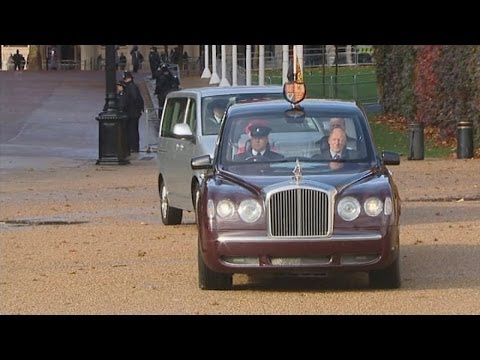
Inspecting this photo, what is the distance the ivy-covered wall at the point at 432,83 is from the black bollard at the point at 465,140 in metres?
1.01

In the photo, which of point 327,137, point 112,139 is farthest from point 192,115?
point 112,139

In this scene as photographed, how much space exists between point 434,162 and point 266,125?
14.5 m

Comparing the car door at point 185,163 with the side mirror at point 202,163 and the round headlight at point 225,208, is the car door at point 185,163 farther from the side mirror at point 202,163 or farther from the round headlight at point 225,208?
the round headlight at point 225,208

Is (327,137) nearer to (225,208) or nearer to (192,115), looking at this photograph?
(225,208)

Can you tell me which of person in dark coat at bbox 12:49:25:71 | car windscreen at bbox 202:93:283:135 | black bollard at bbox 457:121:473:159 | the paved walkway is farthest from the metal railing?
person in dark coat at bbox 12:49:25:71

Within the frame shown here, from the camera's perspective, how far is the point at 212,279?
35.9 ft

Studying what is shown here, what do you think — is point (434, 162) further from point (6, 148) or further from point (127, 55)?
point (127, 55)

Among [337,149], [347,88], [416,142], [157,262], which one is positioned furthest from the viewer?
[347,88]

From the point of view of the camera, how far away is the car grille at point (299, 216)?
10.4m

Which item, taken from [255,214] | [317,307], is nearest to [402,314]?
[317,307]

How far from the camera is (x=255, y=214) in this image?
1048 cm

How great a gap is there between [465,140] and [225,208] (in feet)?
54.4

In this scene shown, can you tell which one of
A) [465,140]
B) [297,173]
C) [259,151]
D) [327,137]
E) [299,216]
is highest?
[327,137]

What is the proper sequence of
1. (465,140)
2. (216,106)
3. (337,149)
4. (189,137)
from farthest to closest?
(465,140) < (216,106) < (189,137) < (337,149)
